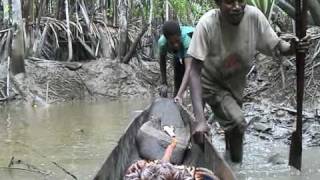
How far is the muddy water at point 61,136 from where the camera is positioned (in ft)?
18.7

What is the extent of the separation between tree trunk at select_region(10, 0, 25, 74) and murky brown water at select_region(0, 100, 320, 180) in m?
0.91

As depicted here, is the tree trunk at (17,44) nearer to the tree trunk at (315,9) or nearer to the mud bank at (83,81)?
the mud bank at (83,81)

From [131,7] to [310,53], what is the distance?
7374mm

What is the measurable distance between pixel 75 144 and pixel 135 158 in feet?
8.28

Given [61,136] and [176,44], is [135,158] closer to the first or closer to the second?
[176,44]

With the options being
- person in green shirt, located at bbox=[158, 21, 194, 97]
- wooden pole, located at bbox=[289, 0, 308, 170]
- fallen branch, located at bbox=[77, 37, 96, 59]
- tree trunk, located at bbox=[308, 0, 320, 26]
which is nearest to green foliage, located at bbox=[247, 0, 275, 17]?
tree trunk, located at bbox=[308, 0, 320, 26]

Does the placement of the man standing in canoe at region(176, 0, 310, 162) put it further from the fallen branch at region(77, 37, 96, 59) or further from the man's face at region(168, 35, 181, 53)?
the fallen branch at region(77, 37, 96, 59)

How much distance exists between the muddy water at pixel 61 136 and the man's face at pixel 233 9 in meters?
1.45

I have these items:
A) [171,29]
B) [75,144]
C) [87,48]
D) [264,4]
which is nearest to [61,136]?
[75,144]

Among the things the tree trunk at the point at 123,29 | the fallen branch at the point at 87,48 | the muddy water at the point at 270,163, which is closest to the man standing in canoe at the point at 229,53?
the muddy water at the point at 270,163

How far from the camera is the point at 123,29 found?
13.3m

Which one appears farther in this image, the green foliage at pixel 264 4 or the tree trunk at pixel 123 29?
the tree trunk at pixel 123 29

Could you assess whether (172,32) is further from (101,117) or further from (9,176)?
(101,117)

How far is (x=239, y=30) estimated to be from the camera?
450 cm
